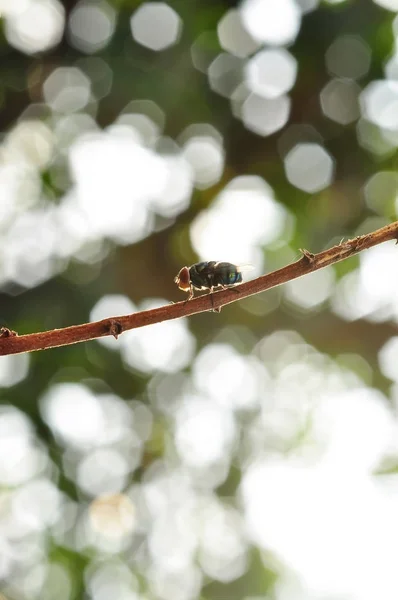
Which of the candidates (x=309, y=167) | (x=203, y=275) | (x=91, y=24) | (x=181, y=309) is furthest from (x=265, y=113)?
(x=181, y=309)

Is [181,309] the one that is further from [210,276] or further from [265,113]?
[265,113]

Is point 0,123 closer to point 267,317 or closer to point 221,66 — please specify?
point 221,66

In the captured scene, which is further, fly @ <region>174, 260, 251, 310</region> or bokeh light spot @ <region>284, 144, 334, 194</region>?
bokeh light spot @ <region>284, 144, 334, 194</region>

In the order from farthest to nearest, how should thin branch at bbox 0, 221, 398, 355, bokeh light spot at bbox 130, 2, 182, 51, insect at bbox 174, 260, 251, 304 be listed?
bokeh light spot at bbox 130, 2, 182, 51 < insect at bbox 174, 260, 251, 304 < thin branch at bbox 0, 221, 398, 355

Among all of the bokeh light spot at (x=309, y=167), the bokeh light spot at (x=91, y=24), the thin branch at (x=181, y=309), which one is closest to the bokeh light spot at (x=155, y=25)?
the bokeh light spot at (x=91, y=24)

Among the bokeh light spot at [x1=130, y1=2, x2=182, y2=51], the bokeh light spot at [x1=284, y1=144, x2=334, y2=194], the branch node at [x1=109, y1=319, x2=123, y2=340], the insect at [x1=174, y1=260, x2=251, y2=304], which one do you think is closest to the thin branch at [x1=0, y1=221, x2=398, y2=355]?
the branch node at [x1=109, y1=319, x2=123, y2=340]

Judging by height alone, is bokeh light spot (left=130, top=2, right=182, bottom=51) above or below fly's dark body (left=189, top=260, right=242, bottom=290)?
above

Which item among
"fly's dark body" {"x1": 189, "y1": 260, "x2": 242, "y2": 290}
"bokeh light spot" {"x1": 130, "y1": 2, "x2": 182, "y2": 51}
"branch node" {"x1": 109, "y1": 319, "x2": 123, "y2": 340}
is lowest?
"branch node" {"x1": 109, "y1": 319, "x2": 123, "y2": 340}

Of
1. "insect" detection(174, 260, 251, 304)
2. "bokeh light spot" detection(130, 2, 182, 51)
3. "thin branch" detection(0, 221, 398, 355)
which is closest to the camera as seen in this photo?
"thin branch" detection(0, 221, 398, 355)

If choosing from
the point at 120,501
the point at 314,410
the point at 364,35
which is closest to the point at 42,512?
the point at 120,501

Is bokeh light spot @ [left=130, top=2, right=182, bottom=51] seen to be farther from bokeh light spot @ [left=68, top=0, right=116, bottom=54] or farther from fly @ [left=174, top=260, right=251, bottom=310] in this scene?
fly @ [left=174, top=260, right=251, bottom=310]
